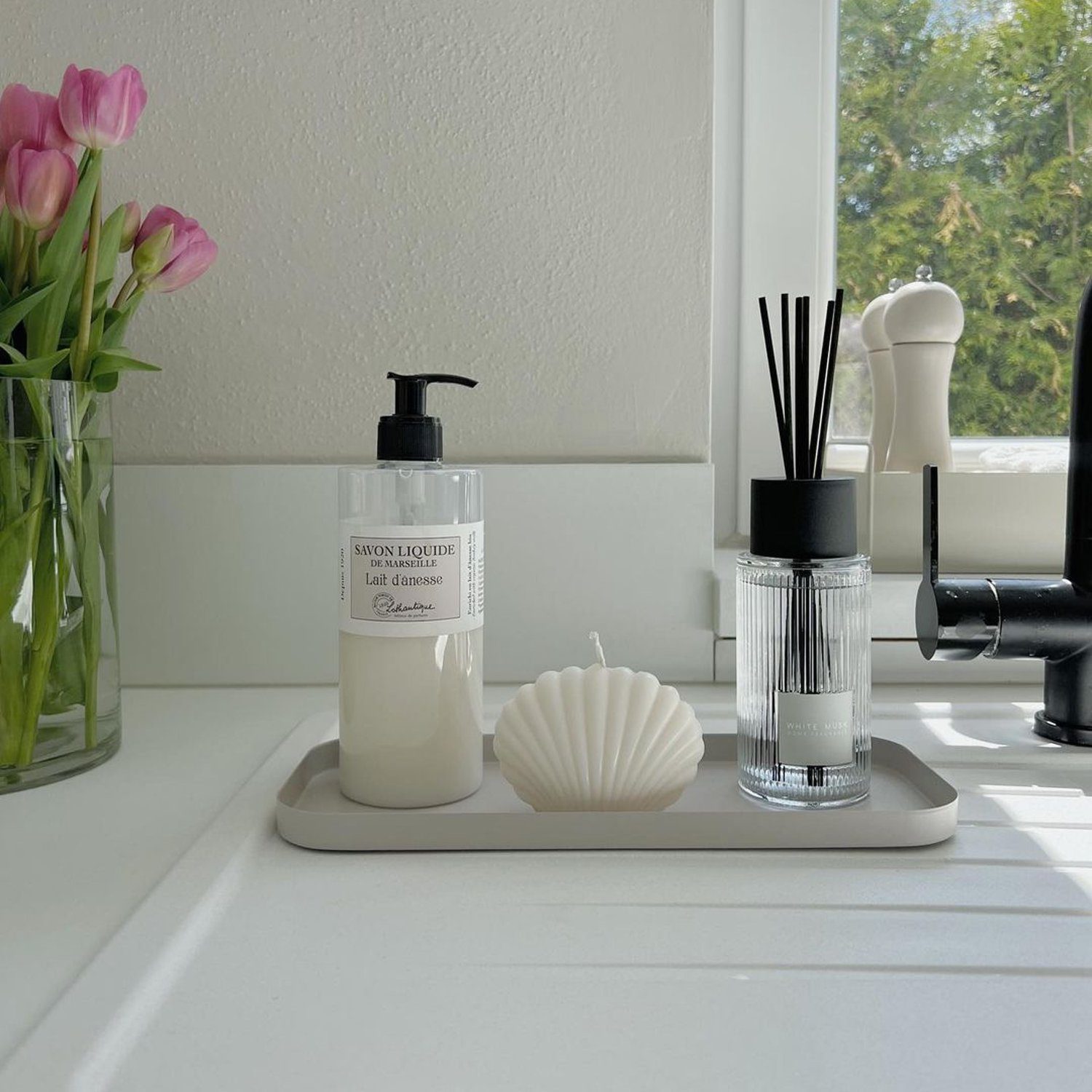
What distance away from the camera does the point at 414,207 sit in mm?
831

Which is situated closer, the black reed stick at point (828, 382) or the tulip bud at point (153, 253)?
the black reed stick at point (828, 382)

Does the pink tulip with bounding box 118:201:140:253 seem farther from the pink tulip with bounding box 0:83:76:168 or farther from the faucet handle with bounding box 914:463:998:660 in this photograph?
the faucet handle with bounding box 914:463:998:660

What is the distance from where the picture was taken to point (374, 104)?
825 millimetres

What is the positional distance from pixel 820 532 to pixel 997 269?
619 mm

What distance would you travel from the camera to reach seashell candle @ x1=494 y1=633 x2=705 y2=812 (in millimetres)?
518

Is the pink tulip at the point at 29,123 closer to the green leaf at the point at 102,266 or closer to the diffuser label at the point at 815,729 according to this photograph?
the green leaf at the point at 102,266

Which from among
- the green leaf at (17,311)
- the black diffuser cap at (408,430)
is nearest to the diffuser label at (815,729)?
the black diffuser cap at (408,430)

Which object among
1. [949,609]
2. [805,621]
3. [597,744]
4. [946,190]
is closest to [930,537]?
[949,609]

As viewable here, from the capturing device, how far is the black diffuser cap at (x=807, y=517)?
52 cm

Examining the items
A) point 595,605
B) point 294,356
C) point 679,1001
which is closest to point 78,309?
point 294,356

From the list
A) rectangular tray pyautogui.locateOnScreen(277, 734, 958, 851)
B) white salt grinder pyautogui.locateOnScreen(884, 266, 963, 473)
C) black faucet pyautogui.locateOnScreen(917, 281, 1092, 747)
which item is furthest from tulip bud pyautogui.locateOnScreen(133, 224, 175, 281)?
white salt grinder pyautogui.locateOnScreen(884, 266, 963, 473)

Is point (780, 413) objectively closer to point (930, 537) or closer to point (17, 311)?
point (930, 537)

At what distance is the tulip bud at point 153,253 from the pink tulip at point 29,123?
0.07 meters

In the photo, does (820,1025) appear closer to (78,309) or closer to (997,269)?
(78,309)
